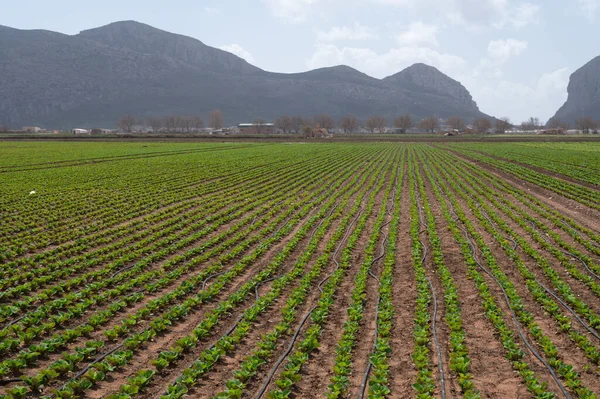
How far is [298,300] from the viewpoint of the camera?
9578 mm

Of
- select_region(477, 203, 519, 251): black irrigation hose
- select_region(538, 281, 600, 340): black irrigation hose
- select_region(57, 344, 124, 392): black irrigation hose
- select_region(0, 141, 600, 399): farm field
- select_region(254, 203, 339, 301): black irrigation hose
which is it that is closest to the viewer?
select_region(57, 344, 124, 392): black irrigation hose

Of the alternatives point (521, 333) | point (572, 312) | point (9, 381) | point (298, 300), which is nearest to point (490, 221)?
point (572, 312)

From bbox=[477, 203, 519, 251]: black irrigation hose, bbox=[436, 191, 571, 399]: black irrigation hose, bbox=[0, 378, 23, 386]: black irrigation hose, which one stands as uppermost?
bbox=[477, 203, 519, 251]: black irrigation hose

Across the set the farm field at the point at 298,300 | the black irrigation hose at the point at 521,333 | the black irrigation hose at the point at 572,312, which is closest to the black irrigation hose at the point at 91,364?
the farm field at the point at 298,300

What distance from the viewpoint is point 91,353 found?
720cm

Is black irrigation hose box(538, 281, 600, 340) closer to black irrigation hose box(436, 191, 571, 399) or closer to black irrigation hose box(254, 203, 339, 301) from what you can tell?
black irrigation hose box(436, 191, 571, 399)

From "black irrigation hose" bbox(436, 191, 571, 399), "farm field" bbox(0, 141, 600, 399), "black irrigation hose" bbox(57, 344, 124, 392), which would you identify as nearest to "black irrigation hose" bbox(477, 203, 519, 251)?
"farm field" bbox(0, 141, 600, 399)

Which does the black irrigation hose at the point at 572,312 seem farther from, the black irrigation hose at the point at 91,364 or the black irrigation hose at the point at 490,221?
the black irrigation hose at the point at 91,364

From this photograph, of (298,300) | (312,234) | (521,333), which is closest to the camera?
(521,333)

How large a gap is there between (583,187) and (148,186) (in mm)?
25034

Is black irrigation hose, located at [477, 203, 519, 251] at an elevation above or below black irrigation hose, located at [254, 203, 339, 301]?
above

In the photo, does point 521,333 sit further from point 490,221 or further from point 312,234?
point 490,221

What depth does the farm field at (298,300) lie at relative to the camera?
6.60 meters

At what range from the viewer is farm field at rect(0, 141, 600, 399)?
21.6ft
